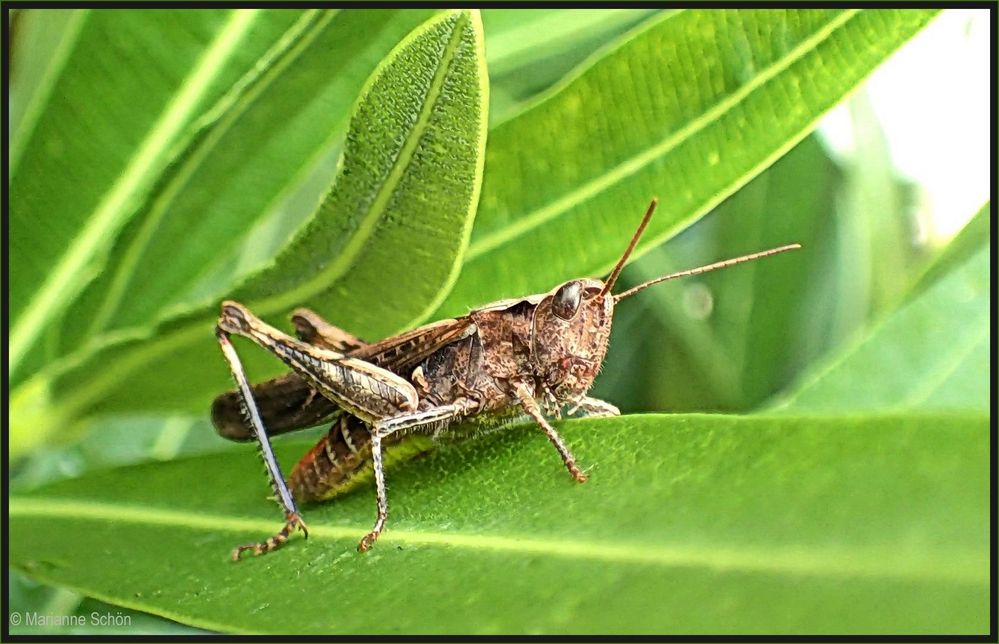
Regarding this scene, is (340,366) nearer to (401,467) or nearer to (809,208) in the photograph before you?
(401,467)

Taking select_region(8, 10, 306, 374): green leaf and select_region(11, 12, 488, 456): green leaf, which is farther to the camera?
select_region(8, 10, 306, 374): green leaf

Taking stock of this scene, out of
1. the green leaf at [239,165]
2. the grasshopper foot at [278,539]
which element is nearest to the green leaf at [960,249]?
the green leaf at [239,165]

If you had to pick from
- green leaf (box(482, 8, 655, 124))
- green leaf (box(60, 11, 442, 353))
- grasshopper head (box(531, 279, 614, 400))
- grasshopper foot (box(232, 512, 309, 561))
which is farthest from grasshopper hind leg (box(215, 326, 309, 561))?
green leaf (box(482, 8, 655, 124))

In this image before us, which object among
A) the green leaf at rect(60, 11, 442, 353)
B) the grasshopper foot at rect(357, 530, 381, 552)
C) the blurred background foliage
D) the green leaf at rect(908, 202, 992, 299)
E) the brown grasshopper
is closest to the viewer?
the grasshopper foot at rect(357, 530, 381, 552)

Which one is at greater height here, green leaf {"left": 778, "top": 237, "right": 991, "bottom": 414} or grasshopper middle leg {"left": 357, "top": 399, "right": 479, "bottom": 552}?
grasshopper middle leg {"left": 357, "top": 399, "right": 479, "bottom": 552}

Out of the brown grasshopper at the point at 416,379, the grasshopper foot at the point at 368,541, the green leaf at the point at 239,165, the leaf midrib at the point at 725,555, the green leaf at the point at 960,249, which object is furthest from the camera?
the brown grasshopper at the point at 416,379

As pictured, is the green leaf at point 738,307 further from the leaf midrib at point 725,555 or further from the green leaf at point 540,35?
the leaf midrib at point 725,555

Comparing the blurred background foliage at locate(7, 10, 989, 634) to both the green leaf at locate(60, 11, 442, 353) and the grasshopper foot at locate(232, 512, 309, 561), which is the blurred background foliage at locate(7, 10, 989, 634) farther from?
the grasshopper foot at locate(232, 512, 309, 561)

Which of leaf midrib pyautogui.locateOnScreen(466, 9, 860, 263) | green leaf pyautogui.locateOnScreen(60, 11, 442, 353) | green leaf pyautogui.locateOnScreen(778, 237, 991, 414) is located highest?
green leaf pyautogui.locateOnScreen(60, 11, 442, 353)
